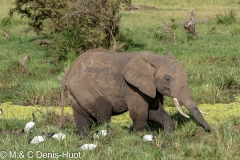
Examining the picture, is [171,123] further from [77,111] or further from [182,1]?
[182,1]

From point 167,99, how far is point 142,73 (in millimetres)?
3207

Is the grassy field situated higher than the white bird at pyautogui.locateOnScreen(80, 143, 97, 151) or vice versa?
the white bird at pyautogui.locateOnScreen(80, 143, 97, 151)

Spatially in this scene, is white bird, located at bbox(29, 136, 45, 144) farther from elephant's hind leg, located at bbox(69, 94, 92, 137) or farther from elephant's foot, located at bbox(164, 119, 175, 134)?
elephant's foot, located at bbox(164, 119, 175, 134)

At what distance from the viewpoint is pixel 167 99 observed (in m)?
10.9

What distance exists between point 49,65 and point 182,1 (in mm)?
22609

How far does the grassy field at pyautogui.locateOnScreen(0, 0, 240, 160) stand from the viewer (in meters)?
6.38

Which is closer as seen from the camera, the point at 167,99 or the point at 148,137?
the point at 148,137

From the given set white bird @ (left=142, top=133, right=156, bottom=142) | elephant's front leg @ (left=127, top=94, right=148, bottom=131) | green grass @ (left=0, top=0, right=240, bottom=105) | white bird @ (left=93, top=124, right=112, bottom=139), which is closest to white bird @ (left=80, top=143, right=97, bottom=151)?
white bird @ (left=93, top=124, right=112, bottom=139)

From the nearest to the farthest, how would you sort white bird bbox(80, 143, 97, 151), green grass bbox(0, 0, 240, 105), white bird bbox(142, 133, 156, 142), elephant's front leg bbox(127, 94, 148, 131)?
white bird bbox(80, 143, 97, 151)
white bird bbox(142, 133, 156, 142)
elephant's front leg bbox(127, 94, 148, 131)
green grass bbox(0, 0, 240, 105)

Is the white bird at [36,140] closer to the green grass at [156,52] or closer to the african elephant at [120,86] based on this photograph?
the african elephant at [120,86]

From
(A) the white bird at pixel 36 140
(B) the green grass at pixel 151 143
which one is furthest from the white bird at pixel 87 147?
(A) the white bird at pixel 36 140

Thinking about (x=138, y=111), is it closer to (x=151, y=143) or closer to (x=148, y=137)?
(x=148, y=137)

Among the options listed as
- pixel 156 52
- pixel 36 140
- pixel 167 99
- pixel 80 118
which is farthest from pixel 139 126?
pixel 156 52

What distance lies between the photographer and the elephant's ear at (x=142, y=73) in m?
7.66
